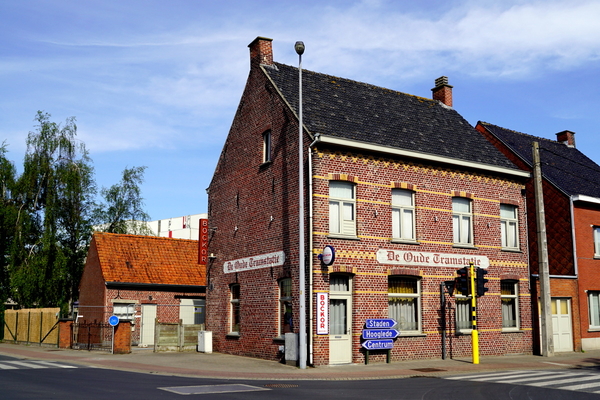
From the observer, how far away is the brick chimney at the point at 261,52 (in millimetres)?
23844

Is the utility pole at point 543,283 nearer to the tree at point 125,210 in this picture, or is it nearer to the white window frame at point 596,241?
the white window frame at point 596,241

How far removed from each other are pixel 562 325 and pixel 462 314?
5632 millimetres

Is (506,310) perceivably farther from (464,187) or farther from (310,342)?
(310,342)

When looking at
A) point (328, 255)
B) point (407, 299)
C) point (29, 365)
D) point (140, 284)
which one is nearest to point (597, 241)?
point (407, 299)

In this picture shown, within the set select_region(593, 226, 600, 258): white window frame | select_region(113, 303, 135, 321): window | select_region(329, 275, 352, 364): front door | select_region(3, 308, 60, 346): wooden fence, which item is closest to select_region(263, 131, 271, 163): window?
select_region(329, 275, 352, 364): front door

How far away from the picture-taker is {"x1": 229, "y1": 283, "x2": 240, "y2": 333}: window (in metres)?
23.9

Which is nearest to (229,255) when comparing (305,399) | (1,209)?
(305,399)

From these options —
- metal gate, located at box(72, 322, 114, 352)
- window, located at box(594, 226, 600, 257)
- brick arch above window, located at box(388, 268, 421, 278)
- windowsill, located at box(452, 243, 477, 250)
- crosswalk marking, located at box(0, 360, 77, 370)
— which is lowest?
crosswalk marking, located at box(0, 360, 77, 370)

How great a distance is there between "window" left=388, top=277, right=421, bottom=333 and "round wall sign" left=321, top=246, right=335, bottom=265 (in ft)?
10.6

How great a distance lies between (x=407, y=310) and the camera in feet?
69.8

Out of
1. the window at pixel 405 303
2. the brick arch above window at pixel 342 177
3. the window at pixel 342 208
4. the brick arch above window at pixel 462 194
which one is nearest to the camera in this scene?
the brick arch above window at pixel 342 177

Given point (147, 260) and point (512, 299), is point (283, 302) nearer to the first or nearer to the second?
point (512, 299)

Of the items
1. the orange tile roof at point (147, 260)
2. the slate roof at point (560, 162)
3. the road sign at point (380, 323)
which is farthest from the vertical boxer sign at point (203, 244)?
the slate roof at point (560, 162)

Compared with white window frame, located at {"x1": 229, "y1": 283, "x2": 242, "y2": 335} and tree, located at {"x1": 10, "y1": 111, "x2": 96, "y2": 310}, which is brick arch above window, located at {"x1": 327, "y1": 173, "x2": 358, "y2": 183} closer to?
white window frame, located at {"x1": 229, "y1": 283, "x2": 242, "y2": 335}
